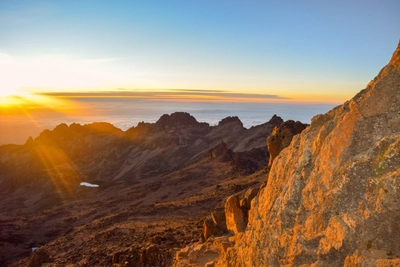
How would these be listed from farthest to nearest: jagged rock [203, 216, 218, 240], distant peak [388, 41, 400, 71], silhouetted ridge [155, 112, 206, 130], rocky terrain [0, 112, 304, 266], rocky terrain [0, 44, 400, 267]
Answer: silhouetted ridge [155, 112, 206, 130] → rocky terrain [0, 112, 304, 266] → jagged rock [203, 216, 218, 240] → distant peak [388, 41, 400, 71] → rocky terrain [0, 44, 400, 267]

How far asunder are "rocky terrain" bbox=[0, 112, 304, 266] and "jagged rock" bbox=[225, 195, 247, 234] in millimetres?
3202

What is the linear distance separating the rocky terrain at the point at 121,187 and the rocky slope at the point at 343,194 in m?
11.1

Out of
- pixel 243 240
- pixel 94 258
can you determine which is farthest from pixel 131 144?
pixel 243 240

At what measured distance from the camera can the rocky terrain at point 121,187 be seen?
29.9 m

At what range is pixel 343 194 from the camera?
29.4ft

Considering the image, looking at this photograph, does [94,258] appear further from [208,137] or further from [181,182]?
[208,137]

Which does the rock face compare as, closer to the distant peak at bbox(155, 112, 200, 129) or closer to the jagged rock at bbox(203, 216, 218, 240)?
the jagged rock at bbox(203, 216, 218, 240)

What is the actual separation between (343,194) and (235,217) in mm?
11624

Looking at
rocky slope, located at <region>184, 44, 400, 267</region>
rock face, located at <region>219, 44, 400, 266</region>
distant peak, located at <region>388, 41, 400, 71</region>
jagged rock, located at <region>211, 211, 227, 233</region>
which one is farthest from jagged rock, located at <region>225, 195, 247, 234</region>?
distant peak, located at <region>388, 41, 400, 71</region>

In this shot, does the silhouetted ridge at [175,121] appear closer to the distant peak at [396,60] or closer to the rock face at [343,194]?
the rock face at [343,194]

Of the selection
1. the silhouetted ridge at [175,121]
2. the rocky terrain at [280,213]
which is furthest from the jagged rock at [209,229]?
the silhouetted ridge at [175,121]

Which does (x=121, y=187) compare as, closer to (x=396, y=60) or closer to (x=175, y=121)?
(x=175, y=121)

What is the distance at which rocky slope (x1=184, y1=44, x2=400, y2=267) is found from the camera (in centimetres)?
803

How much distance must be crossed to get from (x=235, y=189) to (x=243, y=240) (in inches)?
1213
